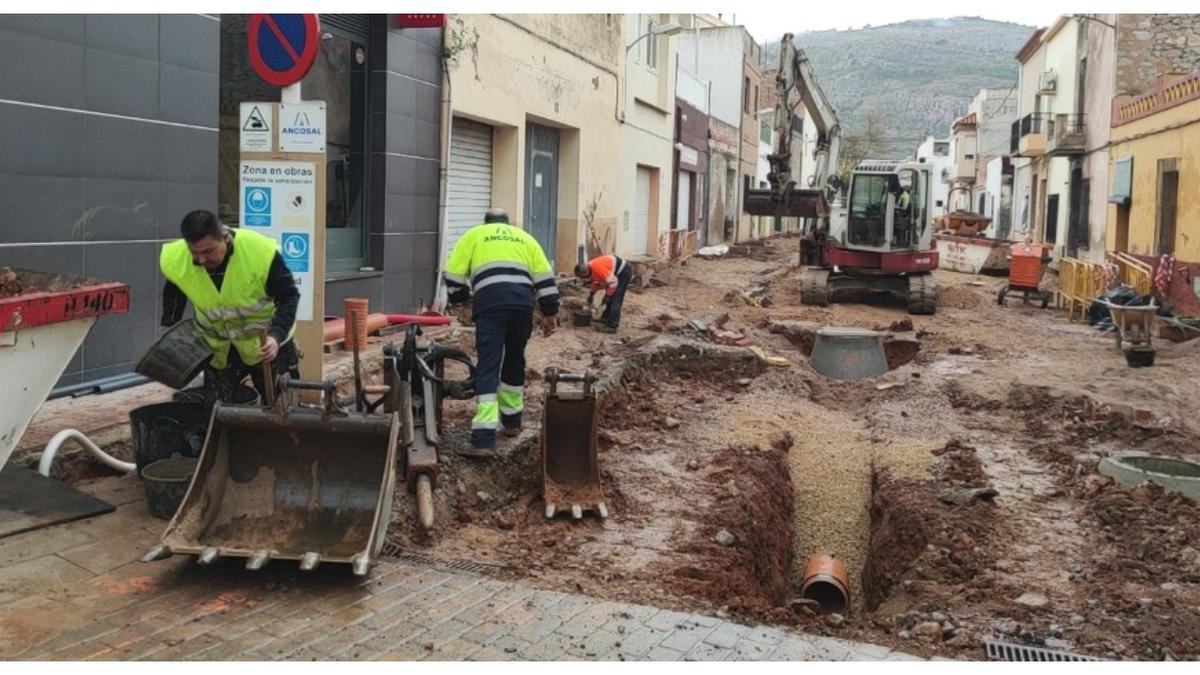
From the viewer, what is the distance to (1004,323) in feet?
58.4

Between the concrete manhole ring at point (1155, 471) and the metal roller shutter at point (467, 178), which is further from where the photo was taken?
the metal roller shutter at point (467, 178)

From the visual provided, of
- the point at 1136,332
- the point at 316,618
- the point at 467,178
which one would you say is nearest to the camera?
the point at 316,618

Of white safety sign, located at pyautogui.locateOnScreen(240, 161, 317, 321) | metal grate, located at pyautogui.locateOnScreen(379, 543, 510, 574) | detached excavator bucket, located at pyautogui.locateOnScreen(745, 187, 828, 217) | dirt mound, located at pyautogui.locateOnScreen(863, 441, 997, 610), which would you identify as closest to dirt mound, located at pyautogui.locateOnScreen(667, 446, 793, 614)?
dirt mound, located at pyautogui.locateOnScreen(863, 441, 997, 610)

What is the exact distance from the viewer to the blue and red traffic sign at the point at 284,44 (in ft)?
21.4

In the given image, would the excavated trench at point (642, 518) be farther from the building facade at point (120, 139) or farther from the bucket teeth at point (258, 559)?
the building facade at point (120, 139)

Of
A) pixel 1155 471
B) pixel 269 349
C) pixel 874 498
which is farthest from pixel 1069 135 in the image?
pixel 269 349

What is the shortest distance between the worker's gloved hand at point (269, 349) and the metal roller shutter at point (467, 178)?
28.9 ft

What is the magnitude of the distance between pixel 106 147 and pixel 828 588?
19.9ft

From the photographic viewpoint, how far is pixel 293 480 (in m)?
5.11

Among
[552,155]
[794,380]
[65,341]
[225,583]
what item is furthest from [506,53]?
[225,583]

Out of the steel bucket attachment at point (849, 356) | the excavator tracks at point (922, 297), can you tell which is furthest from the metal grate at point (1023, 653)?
the excavator tracks at point (922, 297)

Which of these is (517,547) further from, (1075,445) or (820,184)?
(820,184)

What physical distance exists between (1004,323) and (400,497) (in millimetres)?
14287

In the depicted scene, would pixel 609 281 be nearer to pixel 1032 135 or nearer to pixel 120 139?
pixel 120 139
